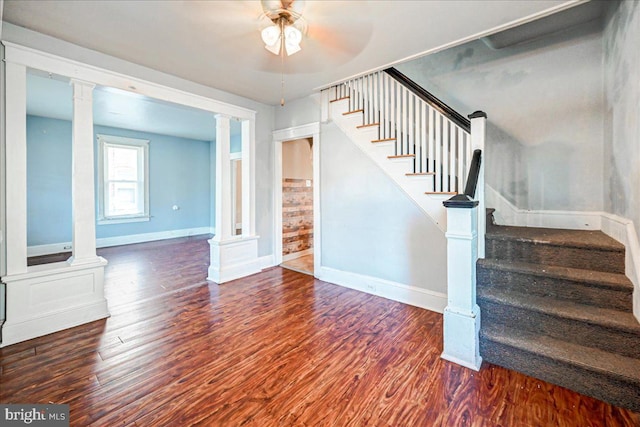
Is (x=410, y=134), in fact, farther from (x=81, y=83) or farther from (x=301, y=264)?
(x=81, y=83)

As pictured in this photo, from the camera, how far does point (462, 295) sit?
206 cm

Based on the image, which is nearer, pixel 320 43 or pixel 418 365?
pixel 418 365

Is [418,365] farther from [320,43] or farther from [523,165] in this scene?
[320,43]

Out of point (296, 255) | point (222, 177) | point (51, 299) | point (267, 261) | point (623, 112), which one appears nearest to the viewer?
point (623, 112)

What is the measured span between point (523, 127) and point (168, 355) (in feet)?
14.1

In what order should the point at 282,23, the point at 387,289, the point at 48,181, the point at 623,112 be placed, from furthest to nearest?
the point at 48,181 → the point at 387,289 → the point at 623,112 → the point at 282,23

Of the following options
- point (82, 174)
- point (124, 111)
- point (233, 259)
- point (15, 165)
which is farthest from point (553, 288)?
point (124, 111)

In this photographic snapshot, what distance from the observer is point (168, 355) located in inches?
85.0

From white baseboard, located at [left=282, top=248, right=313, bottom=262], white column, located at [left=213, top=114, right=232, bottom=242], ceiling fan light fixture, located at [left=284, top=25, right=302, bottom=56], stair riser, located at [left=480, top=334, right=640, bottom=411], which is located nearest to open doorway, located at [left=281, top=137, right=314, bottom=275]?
white baseboard, located at [left=282, top=248, right=313, bottom=262]

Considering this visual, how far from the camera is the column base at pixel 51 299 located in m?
2.36

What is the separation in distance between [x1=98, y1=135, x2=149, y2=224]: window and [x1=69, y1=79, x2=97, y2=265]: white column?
418cm

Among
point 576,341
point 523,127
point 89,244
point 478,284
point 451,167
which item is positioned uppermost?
point 523,127

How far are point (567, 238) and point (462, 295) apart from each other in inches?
44.7

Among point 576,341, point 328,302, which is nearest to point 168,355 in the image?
point 328,302
